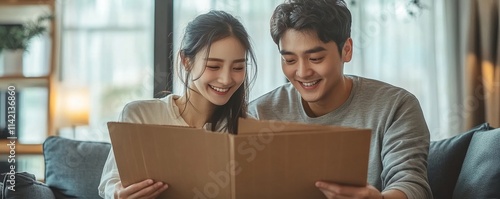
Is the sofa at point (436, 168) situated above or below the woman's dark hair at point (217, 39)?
below

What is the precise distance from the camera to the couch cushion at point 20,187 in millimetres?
1910

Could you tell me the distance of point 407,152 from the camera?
1.59 metres

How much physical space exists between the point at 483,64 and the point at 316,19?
2423 mm

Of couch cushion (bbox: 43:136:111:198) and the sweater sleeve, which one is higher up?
the sweater sleeve

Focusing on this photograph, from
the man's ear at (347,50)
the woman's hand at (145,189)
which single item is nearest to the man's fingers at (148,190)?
the woman's hand at (145,189)

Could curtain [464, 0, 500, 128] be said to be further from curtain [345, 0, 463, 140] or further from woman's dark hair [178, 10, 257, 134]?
woman's dark hair [178, 10, 257, 134]

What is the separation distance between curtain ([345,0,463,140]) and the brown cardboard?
2.77m

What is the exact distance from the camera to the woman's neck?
171cm

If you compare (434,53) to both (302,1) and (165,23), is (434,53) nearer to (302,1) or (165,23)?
(165,23)

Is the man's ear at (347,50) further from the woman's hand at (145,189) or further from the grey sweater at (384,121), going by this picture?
the woman's hand at (145,189)

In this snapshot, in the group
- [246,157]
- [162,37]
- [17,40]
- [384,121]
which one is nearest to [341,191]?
[246,157]

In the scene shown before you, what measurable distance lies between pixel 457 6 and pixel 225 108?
2806mm

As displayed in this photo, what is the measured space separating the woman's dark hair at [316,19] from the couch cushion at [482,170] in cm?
48

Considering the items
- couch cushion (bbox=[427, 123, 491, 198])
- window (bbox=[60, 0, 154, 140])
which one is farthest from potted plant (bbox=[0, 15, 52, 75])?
couch cushion (bbox=[427, 123, 491, 198])
